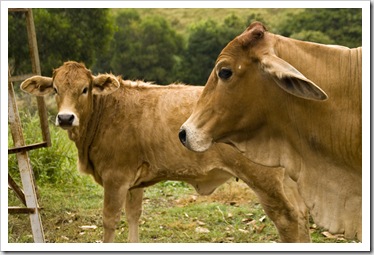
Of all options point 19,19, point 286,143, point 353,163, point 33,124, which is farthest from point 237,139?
point 19,19

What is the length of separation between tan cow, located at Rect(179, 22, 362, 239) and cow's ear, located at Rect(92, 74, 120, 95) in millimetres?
2404

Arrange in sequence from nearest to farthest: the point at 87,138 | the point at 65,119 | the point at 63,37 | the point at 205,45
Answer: the point at 65,119 → the point at 87,138 → the point at 205,45 → the point at 63,37

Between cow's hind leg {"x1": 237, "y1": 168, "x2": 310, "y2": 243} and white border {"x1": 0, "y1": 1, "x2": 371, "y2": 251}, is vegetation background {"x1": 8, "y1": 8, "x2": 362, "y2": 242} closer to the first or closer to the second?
cow's hind leg {"x1": 237, "y1": 168, "x2": 310, "y2": 243}

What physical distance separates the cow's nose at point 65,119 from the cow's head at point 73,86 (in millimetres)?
63

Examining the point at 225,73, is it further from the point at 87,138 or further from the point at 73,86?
the point at 87,138

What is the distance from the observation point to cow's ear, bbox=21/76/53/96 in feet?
23.7

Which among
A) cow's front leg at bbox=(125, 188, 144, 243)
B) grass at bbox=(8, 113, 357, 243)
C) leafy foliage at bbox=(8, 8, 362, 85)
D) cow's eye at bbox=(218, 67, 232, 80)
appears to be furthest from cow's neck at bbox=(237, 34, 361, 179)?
leafy foliage at bbox=(8, 8, 362, 85)

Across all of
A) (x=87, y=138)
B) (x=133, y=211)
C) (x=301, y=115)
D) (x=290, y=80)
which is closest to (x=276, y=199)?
(x=133, y=211)

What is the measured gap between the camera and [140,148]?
290 inches

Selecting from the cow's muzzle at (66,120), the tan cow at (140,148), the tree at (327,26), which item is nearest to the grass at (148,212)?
the tan cow at (140,148)

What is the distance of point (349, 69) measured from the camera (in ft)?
15.9

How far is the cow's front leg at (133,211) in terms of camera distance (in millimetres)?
7914

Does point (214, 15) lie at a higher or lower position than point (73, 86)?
higher

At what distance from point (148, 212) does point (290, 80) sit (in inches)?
194
